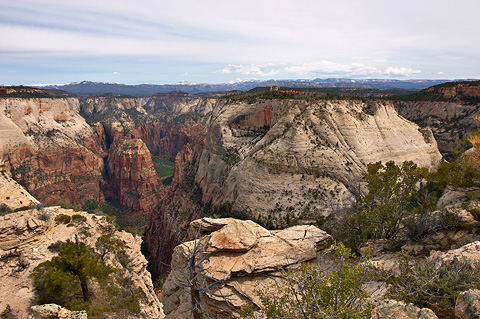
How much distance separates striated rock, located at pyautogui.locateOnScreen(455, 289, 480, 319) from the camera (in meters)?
6.14

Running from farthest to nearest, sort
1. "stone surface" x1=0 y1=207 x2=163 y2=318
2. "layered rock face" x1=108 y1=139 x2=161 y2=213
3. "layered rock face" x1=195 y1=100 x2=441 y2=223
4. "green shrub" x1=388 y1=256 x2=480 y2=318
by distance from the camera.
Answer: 1. "layered rock face" x1=108 y1=139 x2=161 y2=213
2. "layered rock face" x1=195 y1=100 x2=441 y2=223
3. "stone surface" x1=0 y1=207 x2=163 y2=318
4. "green shrub" x1=388 y1=256 x2=480 y2=318

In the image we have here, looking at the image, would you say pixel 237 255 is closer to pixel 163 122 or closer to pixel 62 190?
pixel 62 190

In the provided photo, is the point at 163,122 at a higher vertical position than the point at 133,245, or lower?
higher

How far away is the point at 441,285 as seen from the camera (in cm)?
767

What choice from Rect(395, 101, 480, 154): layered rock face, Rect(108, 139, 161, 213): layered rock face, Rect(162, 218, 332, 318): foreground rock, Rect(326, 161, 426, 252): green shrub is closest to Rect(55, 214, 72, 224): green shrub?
Rect(162, 218, 332, 318): foreground rock

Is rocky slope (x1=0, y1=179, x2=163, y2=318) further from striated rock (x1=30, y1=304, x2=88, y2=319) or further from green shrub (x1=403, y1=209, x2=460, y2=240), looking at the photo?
green shrub (x1=403, y1=209, x2=460, y2=240)

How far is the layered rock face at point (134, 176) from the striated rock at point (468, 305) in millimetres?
79539

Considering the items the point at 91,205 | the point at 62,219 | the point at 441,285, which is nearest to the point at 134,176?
the point at 91,205

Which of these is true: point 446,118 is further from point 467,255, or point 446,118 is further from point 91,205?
point 91,205

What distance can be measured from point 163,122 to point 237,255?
167938 millimetres

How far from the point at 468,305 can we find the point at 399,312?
163 centimetres

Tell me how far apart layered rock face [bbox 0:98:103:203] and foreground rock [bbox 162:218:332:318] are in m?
71.4

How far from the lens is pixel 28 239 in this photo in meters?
17.6

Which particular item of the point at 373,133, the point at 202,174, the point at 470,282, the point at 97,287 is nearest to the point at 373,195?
the point at 470,282
